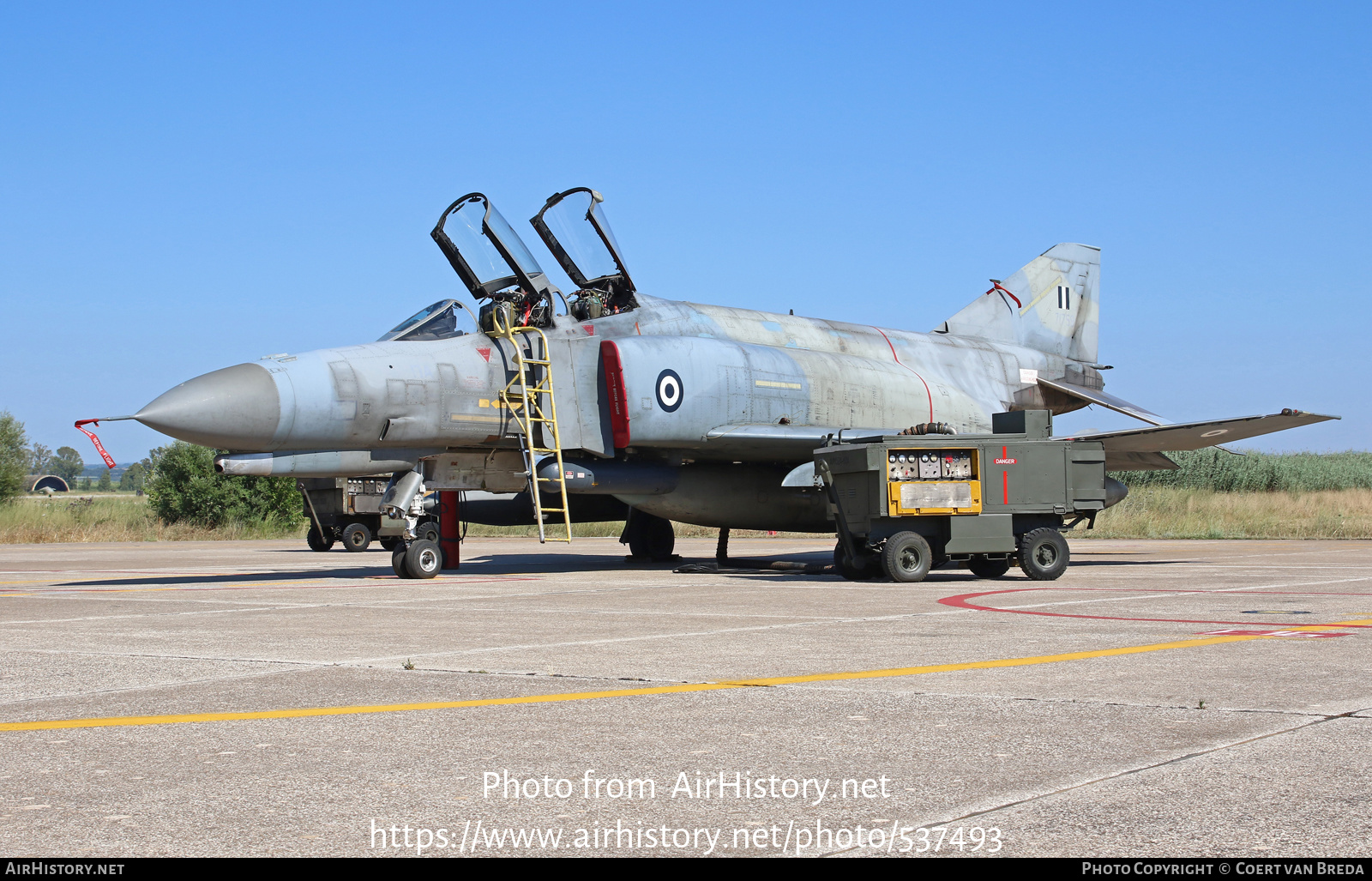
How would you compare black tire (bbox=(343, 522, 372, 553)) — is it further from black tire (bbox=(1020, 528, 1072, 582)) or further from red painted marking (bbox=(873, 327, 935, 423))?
black tire (bbox=(1020, 528, 1072, 582))

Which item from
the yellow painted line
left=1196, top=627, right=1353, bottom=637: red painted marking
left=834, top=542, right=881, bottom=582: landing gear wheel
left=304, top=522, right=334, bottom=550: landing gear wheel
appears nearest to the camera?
the yellow painted line

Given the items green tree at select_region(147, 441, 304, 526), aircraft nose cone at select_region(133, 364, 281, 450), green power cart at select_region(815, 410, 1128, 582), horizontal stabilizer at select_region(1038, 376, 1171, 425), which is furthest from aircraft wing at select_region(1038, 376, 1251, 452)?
green tree at select_region(147, 441, 304, 526)

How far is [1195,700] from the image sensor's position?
496 centimetres

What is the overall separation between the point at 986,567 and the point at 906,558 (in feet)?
4.39

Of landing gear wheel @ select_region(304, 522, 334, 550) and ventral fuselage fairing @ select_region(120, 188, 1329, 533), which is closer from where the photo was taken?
ventral fuselage fairing @ select_region(120, 188, 1329, 533)

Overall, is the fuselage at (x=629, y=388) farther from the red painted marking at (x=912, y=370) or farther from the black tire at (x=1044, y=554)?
the black tire at (x=1044, y=554)

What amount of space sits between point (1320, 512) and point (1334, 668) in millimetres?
27590

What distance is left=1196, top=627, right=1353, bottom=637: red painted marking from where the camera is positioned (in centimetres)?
732

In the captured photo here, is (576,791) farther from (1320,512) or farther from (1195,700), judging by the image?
(1320,512)

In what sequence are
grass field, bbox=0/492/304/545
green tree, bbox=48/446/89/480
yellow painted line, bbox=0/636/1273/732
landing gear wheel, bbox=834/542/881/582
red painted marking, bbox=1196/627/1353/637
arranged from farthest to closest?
green tree, bbox=48/446/89/480, grass field, bbox=0/492/304/545, landing gear wheel, bbox=834/542/881/582, red painted marking, bbox=1196/627/1353/637, yellow painted line, bbox=0/636/1273/732

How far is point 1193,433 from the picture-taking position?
592 inches

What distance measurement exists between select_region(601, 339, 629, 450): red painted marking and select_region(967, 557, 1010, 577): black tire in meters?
4.31

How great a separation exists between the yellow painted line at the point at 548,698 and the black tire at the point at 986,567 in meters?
7.04

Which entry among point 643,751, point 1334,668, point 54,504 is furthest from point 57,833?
point 54,504
